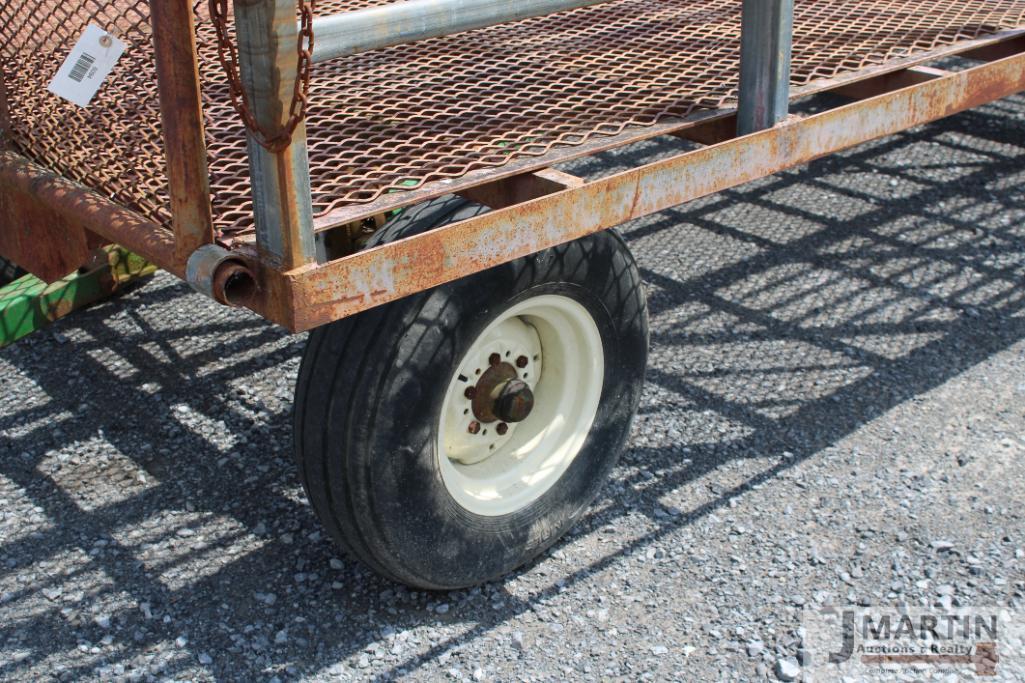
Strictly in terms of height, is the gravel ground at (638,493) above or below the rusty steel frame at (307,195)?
below

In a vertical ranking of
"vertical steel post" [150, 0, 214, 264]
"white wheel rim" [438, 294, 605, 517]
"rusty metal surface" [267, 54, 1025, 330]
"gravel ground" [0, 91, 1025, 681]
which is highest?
"vertical steel post" [150, 0, 214, 264]

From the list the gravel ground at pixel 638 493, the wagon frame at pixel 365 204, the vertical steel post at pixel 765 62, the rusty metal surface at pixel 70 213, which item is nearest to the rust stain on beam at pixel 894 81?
the wagon frame at pixel 365 204

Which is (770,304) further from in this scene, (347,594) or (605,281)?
(347,594)

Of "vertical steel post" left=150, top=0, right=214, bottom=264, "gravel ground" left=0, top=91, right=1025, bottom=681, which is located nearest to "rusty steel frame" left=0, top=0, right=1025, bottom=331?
"vertical steel post" left=150, top=0, right=214, bottom=264

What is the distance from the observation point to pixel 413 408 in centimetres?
262

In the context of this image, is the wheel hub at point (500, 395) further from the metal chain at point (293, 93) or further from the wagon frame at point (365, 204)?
the metal chain at point (293, 93)

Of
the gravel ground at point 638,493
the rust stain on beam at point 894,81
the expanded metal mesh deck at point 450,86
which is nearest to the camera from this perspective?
the expanded metal mesh deck at point 450,86

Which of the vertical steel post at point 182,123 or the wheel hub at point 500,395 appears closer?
the vertical steel post at point 182,123

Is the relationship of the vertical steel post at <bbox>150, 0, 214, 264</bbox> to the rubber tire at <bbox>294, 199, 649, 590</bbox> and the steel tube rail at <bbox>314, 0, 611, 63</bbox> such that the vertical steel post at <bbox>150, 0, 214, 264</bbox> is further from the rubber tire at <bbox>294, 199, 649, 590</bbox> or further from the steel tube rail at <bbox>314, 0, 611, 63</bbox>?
the rubber tire at <bbox>294, 199, 649, 590</bbox>

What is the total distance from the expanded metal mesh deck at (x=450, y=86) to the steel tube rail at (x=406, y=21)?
0.33 metres

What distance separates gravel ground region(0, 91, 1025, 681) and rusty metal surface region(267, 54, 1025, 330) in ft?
3.18

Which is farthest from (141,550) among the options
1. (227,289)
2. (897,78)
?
(897,78)

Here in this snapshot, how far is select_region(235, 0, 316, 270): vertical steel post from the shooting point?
6.37 ft

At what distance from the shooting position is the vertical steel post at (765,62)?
9.07 feet
